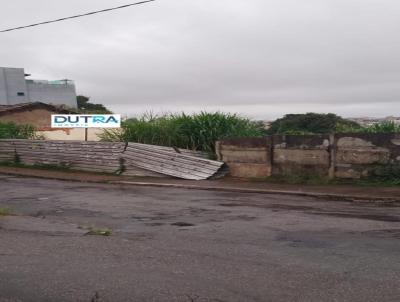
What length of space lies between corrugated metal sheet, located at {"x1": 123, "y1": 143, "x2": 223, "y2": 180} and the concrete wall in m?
0.81

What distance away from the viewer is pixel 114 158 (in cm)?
2003

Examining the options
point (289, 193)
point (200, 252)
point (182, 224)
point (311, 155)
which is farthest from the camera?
point (311, 155)

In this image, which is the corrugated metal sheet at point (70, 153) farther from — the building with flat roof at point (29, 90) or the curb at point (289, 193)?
the building with flat roof at point (29, 90)

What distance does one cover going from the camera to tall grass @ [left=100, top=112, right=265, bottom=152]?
2059cm

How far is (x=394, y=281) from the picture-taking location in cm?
564

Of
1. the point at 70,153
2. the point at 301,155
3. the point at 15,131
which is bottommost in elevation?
the point at 70,153

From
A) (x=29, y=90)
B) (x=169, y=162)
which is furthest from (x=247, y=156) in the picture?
(x=29, y=90)

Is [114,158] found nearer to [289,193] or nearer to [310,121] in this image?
[289,193]

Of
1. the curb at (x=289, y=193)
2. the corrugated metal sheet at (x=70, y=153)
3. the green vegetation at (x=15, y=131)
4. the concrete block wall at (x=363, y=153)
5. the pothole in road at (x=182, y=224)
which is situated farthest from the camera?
the green vegetation at (x=15, y=131)

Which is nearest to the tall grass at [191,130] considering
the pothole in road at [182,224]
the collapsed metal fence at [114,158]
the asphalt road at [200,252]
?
the collapsed metal fence at [114,158]

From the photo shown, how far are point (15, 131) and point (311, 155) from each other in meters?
15.8

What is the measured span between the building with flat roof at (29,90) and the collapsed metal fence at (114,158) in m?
29.4

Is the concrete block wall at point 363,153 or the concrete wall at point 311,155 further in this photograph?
the concrete wall at point 311,155

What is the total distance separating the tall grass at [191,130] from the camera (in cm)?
2059
